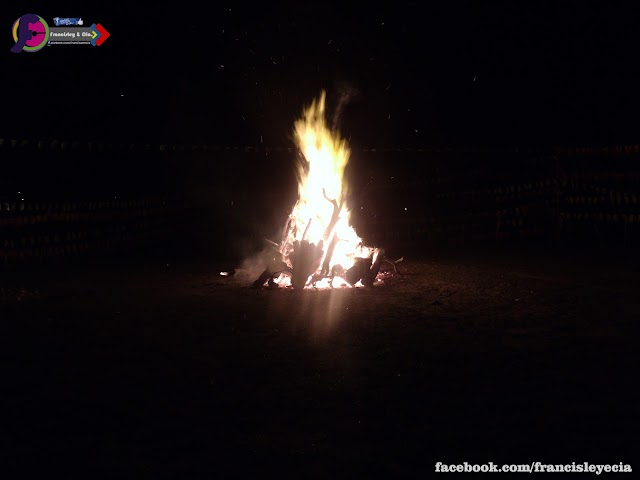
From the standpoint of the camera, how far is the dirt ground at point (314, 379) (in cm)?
342

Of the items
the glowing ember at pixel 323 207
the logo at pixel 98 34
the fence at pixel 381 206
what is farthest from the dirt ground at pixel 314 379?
the logo at pixel 98 34

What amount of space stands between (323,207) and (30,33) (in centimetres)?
1382

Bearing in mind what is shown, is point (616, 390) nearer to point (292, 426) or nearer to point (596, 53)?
point (292, 426)

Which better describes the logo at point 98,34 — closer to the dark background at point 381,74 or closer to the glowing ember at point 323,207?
the dark background at point 381,74

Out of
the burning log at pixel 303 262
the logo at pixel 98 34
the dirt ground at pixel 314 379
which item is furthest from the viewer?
the logo at pixel 98 34

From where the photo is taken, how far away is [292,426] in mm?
3768

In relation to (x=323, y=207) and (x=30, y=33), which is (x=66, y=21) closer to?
(x=30, y=33)

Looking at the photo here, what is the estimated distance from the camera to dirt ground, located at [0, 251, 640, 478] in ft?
11.2

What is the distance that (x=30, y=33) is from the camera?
17984 millimetres

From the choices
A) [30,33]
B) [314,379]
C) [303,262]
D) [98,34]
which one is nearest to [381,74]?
[98,34]

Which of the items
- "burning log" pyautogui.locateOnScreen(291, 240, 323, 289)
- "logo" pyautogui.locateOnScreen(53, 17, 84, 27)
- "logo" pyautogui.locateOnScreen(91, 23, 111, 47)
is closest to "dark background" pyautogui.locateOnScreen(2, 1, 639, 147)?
"logo" pyautogui.locateOnScreen(91, 23, 111, 47)

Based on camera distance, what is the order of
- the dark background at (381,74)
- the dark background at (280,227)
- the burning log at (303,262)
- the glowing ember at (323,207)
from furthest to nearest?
the dark background at (381,74), the glowing ember at (323,207), the burning log at (303,262), the dark background at (280,227)

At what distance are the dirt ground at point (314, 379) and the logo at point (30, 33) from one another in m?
12.7

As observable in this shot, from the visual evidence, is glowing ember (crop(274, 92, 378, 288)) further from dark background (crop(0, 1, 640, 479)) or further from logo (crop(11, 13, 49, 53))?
logo (crop(11, 13, 49, 53))
